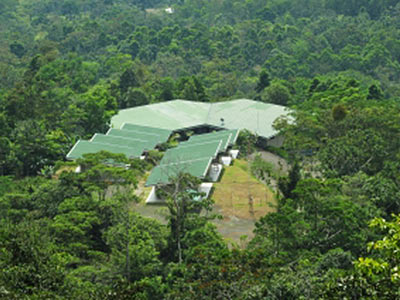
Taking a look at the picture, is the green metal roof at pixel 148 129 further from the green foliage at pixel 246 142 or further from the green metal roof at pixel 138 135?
the green foliage at pixel 246 142

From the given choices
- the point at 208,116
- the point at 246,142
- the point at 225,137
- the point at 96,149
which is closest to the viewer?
the point at 96,149

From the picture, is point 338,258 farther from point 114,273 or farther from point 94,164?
point 94,164

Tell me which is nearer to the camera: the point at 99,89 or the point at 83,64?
the point at 99,89

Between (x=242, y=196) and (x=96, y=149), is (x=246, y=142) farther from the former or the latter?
(x=96, y=149)

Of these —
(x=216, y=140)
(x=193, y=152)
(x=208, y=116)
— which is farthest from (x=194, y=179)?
(x=208, y=116)

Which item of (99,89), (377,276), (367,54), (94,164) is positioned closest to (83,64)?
(99,89)

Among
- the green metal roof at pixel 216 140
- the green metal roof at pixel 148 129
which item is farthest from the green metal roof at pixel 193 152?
the green metal roof at pixel 148 129
